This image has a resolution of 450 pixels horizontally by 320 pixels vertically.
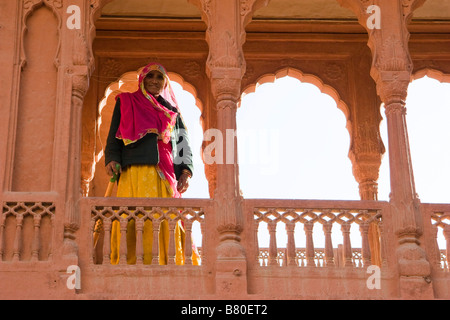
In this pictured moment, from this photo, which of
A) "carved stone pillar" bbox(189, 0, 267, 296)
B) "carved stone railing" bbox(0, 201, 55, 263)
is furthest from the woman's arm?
"carved stone pillar" bbox(189, 0, 267, 296)

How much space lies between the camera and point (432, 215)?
339 inches

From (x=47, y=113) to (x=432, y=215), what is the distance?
3.47m

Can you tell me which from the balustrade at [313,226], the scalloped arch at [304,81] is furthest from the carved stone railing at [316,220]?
the scalloped arch at [304,81]

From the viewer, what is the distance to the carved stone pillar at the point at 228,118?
812 cm

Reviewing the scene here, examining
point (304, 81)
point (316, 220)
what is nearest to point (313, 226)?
point (316, 220)

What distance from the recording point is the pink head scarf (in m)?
9.23

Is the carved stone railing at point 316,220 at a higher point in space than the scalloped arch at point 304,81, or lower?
lower

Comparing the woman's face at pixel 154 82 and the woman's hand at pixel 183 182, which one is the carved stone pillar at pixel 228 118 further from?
the woman's hand at pixel 183 182

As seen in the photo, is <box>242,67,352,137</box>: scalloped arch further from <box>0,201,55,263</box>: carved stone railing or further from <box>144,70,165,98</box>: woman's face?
<box>0,201,55,263</box>: carved stone railing

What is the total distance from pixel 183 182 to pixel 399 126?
2.11 metres

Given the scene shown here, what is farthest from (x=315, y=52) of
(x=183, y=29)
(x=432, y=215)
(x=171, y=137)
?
(x=432, y=215)

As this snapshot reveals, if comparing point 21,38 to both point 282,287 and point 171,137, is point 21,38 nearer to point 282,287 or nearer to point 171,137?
point 171,137

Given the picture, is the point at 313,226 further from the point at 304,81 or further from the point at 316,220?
the point at 304,81

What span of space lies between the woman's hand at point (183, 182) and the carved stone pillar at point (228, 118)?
3.10ft
